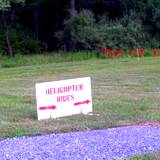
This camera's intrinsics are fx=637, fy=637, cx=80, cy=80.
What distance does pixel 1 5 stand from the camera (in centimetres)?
3688

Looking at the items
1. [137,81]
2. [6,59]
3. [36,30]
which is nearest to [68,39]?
[6,59]

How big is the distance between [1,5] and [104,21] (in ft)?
34.6

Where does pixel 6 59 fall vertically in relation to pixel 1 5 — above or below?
below

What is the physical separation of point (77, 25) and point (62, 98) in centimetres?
3110

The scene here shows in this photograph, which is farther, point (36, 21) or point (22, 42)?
point (36, 21)

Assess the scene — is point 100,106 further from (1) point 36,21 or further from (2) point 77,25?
(1) point 36,21

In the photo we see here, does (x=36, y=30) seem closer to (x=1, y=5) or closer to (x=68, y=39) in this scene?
(x=68, y=39)

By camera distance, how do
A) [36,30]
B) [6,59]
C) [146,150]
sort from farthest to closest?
[36,30], [6,59], [146,150]

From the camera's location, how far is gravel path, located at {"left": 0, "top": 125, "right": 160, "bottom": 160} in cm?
824

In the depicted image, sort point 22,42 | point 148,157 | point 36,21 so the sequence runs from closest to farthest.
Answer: point 148,157
point 22,42
point 36,21

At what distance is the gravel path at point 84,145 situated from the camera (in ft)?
27.0

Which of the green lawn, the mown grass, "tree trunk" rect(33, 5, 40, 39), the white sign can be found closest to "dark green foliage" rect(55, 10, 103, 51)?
"tree trunk" rect(33, 5, 40, 39)

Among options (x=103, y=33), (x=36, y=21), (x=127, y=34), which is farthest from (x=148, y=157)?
(x=36, y=21)

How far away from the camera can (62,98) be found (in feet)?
39.5
